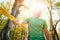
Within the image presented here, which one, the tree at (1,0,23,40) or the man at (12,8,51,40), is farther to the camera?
the tree at (1,0,23,40)

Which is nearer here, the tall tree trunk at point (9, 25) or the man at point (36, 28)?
the man at point (36, 28)

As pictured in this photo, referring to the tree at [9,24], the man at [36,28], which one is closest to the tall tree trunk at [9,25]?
the tree at [9,24]

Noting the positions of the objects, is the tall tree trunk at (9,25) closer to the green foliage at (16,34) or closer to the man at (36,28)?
the green foliage at (16,34)

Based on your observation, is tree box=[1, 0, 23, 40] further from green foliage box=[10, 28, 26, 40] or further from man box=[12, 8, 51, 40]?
man box=[12, 8, 51, 40]

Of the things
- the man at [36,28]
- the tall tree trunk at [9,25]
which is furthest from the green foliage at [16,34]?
the man at [36,28]

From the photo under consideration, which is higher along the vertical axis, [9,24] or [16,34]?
[9,24]

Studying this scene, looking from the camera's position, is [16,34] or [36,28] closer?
[36,28]

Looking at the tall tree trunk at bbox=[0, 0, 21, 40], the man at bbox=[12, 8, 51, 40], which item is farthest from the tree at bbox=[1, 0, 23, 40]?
the man at bbox=[12, 8, 51, 40]

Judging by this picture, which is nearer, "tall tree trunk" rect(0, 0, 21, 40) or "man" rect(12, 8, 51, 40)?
"man" rect(12, 8, 51, 40)

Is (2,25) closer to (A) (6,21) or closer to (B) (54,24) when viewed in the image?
(A) (6,21)

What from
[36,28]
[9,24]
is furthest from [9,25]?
[36,28]

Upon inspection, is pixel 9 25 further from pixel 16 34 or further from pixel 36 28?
pixel 36 28

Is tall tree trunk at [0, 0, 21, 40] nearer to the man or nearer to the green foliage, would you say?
the green foliage

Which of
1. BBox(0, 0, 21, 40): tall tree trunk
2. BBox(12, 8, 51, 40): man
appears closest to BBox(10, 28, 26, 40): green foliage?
BBox(0, 0, 21, 40): tall tree trunk
